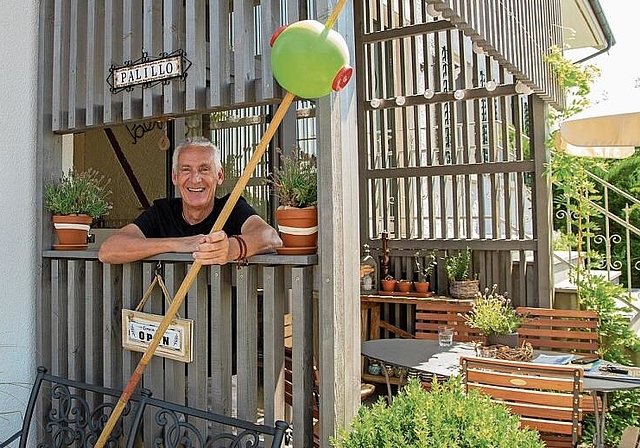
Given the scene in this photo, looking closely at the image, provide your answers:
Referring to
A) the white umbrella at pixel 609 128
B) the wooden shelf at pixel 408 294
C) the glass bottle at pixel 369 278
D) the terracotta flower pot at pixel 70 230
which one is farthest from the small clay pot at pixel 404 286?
the terracotta flower pot at pixel 70 230

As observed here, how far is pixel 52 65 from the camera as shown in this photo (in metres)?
3.06

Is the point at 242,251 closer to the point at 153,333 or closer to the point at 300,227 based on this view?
the point at 300,227

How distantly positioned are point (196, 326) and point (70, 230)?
38.1 inches

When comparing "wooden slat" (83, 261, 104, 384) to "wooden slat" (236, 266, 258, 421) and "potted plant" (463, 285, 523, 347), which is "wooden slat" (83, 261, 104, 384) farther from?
"potted plant" (463, 285, 523, 347)

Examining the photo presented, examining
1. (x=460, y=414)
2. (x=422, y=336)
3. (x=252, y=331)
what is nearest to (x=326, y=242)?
(x=252, y=331)

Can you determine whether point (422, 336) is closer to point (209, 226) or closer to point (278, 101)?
point (209, 226)

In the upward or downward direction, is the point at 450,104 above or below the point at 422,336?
above

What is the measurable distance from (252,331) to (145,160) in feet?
13.1

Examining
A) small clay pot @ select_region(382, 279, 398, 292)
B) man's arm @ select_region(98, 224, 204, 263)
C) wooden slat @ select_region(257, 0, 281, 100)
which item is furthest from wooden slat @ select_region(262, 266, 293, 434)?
small clay pot @ select_region(382, 279, 398, 292)

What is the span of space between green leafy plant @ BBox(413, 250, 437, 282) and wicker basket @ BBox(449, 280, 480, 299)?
1.25 ft

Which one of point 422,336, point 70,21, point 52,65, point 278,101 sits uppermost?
point 70,21

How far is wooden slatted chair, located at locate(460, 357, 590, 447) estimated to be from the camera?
3.04 meters

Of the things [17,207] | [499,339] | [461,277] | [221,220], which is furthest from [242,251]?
[461,277]

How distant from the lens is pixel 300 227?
216 centimetres
